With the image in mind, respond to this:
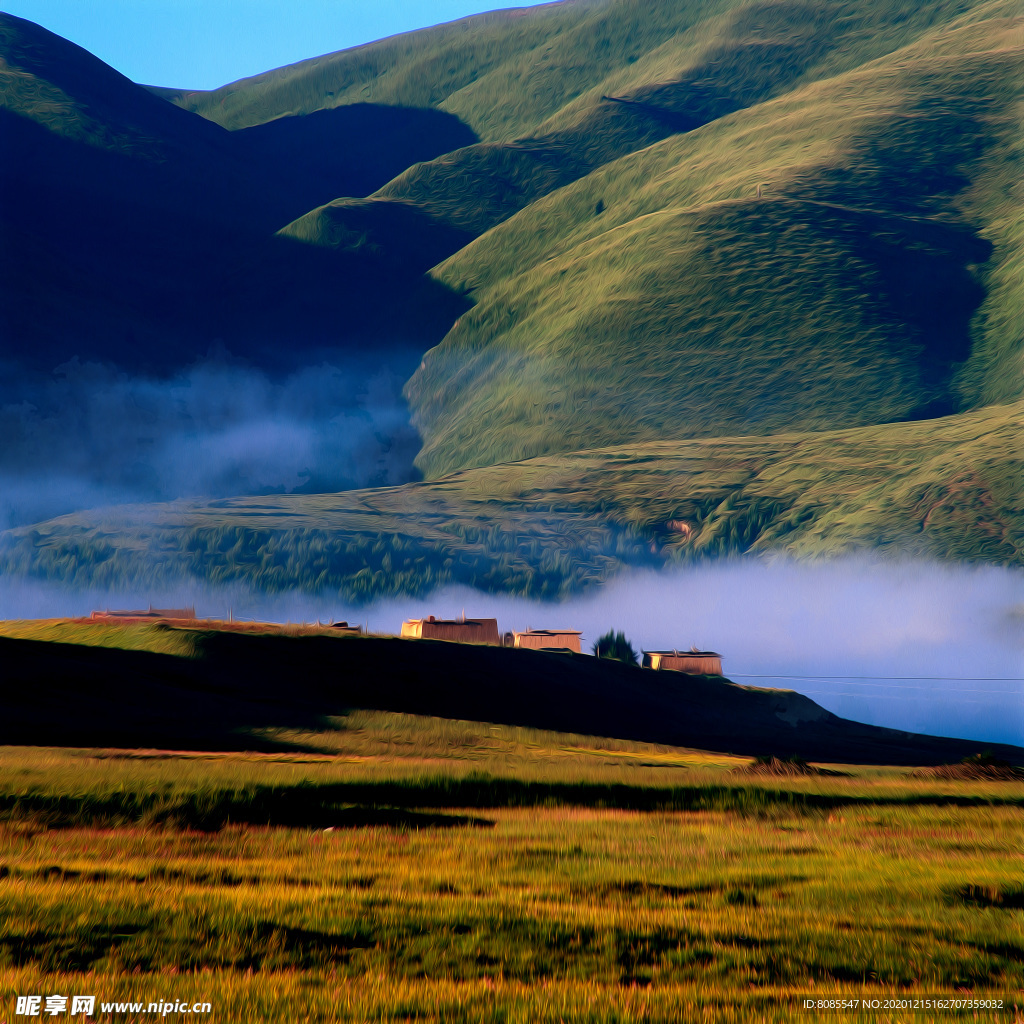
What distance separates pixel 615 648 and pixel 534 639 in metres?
13.2

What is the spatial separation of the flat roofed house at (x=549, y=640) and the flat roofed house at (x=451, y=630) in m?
8.63

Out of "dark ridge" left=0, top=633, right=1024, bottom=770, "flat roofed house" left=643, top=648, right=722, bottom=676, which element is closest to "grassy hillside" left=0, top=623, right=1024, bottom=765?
"dark ridge" left=0, top=633, right=1024, bottom=770

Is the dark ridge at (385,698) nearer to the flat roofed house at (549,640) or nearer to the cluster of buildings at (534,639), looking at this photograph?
the cluster of buildings at (534,639)

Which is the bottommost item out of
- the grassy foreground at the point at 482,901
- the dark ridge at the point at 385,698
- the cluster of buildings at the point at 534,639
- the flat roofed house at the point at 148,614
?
the grassy foreground at the point at 482,901

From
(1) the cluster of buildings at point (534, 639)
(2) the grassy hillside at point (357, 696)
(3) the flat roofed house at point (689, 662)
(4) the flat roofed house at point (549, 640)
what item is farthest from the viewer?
(4) the flat roofed house at point (549, 640)

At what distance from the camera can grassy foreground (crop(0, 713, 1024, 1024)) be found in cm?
1586

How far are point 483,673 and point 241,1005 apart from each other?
8721 cm

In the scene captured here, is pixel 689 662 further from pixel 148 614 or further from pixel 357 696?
pixel 148 614

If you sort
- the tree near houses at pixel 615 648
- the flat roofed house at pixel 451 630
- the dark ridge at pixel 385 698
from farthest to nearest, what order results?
the tree near houses at pixel 615 648, the flat roofed house at pixel 451 630, the dark ridge at pixel 385 698

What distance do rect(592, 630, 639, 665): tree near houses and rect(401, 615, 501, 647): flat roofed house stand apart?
20.5 meters

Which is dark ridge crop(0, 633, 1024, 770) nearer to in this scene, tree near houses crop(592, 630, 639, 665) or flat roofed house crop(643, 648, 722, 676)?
flat roofed house crop(643, 648, 722, 676)

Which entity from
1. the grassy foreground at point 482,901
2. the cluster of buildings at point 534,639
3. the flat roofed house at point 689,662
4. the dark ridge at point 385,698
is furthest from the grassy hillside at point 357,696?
the grassy foreground at point 482,901

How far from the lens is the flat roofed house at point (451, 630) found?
135 meters

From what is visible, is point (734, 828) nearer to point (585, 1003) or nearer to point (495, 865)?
point (495, 865)
